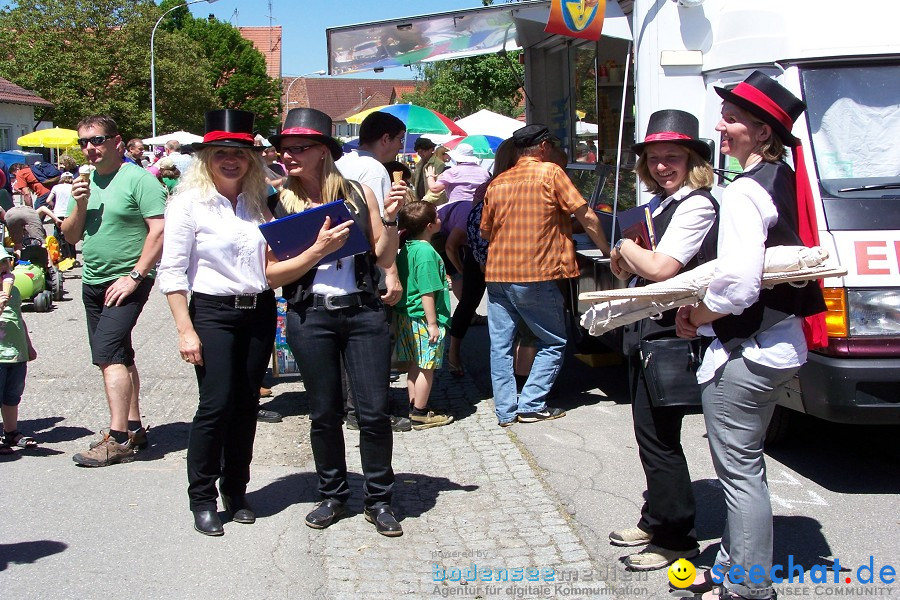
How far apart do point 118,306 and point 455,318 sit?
3113mm

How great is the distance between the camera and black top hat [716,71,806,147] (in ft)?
10.9

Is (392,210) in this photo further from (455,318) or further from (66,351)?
(66,351)

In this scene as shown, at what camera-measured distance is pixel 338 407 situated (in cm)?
460

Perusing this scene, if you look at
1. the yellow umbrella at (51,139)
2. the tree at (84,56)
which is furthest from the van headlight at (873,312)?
the tree at (84,56)

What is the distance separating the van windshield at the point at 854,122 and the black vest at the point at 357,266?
244cm

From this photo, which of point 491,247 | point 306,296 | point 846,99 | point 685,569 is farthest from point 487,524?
point 846,99

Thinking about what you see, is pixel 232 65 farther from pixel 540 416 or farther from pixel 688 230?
pixel 688 230

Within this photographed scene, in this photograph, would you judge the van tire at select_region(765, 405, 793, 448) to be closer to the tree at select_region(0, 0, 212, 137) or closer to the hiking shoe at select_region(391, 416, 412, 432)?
the hiking shoe at select_region(391, 416, 412, 432)

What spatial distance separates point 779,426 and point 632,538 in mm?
1776

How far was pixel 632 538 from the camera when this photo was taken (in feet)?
14.1

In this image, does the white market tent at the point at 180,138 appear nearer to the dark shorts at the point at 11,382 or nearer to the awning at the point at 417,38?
the awning at the point at 417,38

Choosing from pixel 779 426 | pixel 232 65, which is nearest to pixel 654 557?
pixel 779 426

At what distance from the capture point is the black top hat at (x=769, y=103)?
334 cm

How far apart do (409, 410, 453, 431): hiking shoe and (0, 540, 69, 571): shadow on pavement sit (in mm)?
2653
